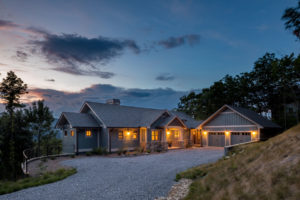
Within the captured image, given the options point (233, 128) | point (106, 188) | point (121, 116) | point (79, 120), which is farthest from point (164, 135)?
point (106, 188)

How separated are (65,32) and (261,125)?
2285cm

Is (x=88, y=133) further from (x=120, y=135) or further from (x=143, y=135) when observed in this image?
(x=143, y=135)

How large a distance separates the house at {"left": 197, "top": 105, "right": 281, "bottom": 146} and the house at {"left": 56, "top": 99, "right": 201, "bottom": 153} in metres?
2.98

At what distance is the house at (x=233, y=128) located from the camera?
2493 centimetres

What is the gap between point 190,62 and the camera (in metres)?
28.8

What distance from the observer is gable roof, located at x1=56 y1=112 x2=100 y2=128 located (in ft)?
72.2

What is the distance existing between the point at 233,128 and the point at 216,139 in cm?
291

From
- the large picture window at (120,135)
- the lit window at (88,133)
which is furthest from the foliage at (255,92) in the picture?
the lit window at (88,133)

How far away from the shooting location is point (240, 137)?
25938mm

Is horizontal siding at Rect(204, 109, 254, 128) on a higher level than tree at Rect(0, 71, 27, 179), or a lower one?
lower

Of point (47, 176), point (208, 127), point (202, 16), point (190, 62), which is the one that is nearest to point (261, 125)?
point (208, 127)

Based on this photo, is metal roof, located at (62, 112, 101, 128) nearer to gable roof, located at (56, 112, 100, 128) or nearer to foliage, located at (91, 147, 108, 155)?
gable roof, located at (56, 112, 100, 128)

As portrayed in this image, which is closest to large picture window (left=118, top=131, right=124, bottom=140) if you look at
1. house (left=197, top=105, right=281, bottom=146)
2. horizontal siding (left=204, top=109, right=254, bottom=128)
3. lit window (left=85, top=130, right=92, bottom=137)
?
lit window (left=85, top=130, right=92, bottom=137)

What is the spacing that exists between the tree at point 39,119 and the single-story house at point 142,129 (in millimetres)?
3473
